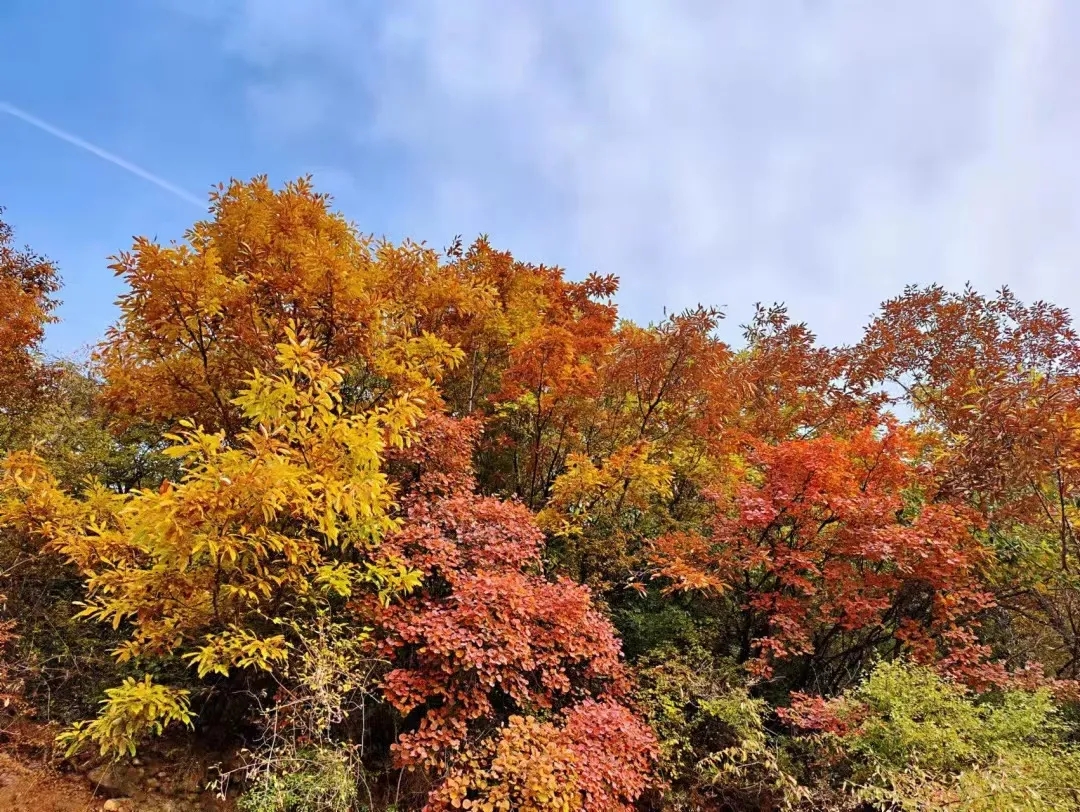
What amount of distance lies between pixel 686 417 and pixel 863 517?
2.74 metres

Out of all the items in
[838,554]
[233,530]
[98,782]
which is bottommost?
[98,782]

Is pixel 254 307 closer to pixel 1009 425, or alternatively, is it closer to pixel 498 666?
pixel 498 666

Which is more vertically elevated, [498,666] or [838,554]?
[838,554]

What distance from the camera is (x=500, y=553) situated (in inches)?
201

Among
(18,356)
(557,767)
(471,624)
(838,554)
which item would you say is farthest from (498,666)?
(18,356)

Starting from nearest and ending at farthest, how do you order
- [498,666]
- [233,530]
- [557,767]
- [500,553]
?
1. [233,530]
2. [557,767]
3. [498,666]
4. [500,553]

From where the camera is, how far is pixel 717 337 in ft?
23.4

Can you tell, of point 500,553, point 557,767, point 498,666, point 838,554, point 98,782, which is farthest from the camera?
point 838,554

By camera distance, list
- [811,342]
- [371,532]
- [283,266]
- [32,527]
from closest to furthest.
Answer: [371,532] < [32,527] < [283,266] < [811,342]

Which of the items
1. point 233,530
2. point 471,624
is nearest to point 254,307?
point 233,530

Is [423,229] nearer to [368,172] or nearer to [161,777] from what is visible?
[368,172]

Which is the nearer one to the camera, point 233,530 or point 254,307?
point 233,530

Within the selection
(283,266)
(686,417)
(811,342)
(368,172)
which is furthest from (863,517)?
(368,172)

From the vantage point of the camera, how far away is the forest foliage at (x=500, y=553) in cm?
391
